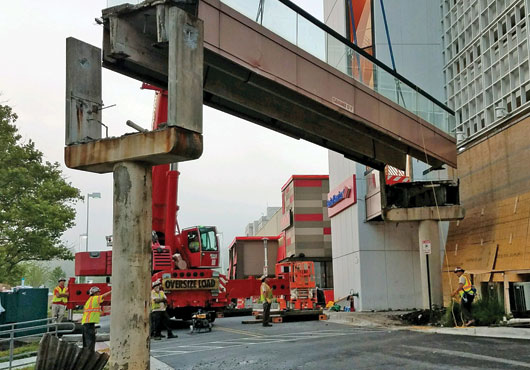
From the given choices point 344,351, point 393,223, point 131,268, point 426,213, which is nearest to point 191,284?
point 426,213

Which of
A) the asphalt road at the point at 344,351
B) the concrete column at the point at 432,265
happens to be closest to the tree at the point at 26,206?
the asphalt road at the point at 344,351

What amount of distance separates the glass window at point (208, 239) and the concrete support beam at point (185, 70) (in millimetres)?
12808

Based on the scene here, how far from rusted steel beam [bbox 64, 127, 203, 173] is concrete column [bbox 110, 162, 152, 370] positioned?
8.6 inches

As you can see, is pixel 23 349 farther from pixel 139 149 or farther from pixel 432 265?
pixel 432 265

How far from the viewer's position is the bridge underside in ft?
36.9

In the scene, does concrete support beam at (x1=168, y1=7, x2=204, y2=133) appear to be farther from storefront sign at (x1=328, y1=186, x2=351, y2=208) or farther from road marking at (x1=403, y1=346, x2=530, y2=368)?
storefront sign at (x1=328, y1=186, x2=351, y2=208)

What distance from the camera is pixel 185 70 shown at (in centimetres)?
947

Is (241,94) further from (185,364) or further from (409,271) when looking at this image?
(409,271)

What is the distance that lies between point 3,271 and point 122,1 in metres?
19.6

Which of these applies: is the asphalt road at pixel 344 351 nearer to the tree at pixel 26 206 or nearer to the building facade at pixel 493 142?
the building facade at pixel 493 142

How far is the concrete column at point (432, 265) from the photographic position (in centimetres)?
2122

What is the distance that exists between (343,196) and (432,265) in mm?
7637

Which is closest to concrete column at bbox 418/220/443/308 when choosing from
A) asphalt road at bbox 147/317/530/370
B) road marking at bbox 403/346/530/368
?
asphalt road at bbox 147/317/530/370

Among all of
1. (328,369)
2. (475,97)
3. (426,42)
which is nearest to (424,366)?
(328,369)
